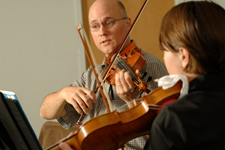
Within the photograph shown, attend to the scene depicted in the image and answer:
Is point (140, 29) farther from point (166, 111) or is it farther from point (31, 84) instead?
point (166, 111)

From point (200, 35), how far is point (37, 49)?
2043 millimetres

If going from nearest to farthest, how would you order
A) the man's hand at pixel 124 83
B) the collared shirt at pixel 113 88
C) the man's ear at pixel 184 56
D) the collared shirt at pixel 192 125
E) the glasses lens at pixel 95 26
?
the collared shirt at pixel 192 125 < the man's ear at pixel 184 56 < the man's hand at pixel 124 83 < the collared shirt at pixel 113 88 < the glasses lens at pixel 95 26

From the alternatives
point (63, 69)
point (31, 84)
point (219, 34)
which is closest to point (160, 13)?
point (63, 69)

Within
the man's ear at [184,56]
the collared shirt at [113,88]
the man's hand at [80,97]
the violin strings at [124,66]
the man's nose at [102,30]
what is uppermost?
the man's nose at [102,30]

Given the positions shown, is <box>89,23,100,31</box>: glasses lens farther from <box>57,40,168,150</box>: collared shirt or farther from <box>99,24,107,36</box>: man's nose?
<box>57,40,168,150</box>: collared shirt

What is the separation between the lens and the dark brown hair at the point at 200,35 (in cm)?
78

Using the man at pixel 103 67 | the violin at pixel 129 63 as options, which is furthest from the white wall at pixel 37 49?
the violin at pixel 129 63

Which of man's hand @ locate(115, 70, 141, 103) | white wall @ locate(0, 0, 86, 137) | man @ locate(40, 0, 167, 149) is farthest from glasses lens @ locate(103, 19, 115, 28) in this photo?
white wall @ locate(0, 0, 86, 137)

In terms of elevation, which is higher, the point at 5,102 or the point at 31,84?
the point at 5,102

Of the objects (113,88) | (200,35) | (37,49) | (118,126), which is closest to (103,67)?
(113,88)

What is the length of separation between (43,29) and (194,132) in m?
2.17

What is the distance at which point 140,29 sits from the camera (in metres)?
2.72

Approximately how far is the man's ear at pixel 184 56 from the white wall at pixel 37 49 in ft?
6.18

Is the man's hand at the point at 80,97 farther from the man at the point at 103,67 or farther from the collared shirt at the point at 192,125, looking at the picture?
the collared shirt at the point at 192,125
